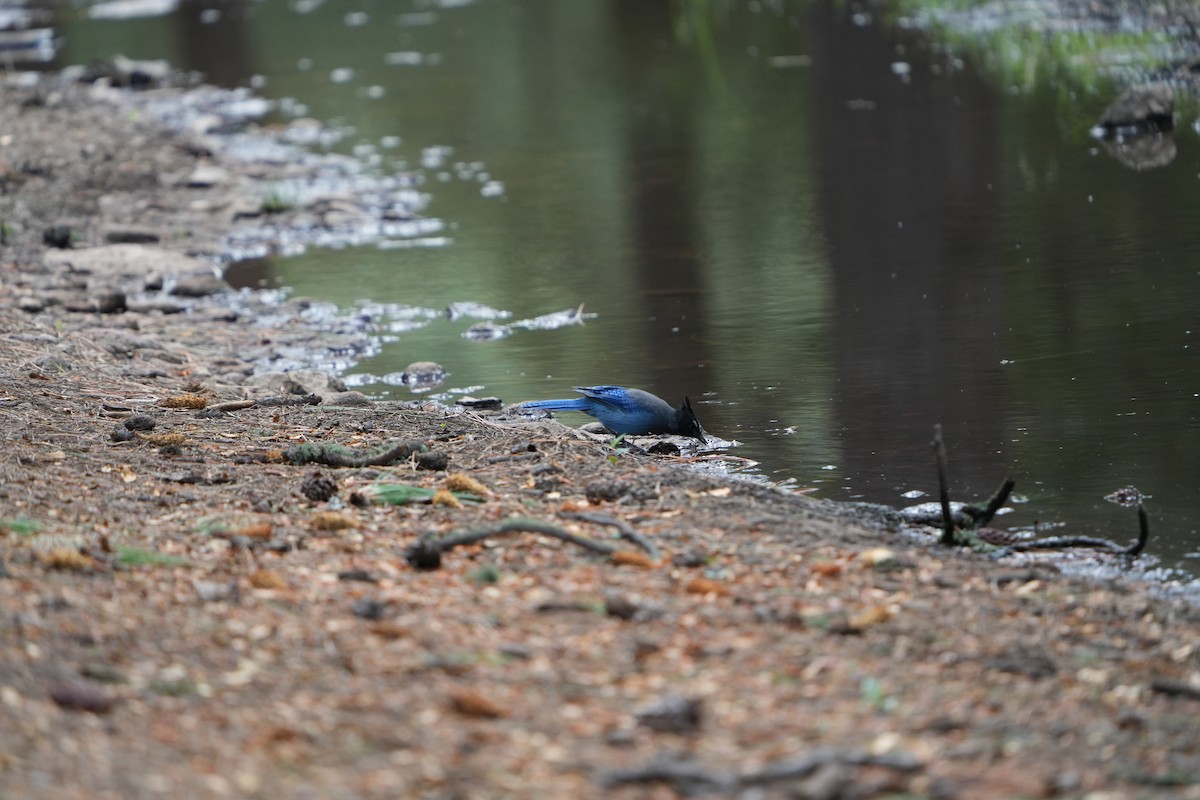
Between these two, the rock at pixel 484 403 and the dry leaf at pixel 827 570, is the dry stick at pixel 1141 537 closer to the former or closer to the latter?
the dry leaf at pixel 827 570

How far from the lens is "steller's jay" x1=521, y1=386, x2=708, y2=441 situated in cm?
639

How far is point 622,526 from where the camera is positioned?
472 centimetres

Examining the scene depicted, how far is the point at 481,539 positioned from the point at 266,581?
2.34 ft

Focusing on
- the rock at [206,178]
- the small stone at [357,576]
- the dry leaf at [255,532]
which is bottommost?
the rock at [206,178]

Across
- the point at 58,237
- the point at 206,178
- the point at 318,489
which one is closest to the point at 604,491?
the point at 318,489

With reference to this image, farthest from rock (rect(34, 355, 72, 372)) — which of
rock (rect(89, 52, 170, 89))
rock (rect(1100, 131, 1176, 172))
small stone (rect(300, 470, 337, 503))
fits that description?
rock (rect(89, 52, 170, 89))

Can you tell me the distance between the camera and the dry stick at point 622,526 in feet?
14.9

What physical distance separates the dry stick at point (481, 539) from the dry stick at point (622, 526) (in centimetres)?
9

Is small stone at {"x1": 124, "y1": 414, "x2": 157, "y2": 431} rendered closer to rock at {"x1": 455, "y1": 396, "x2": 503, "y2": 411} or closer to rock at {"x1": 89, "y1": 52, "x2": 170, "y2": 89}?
rock at {"x1": 455, "y1": 396, "x2": 503, "y2": 411}

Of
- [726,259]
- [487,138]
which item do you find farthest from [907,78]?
[726,259]

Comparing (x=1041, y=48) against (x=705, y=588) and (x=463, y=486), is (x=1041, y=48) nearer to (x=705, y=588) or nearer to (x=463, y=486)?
(x=463, y=486)

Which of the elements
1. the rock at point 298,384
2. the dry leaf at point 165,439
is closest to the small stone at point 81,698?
the dry leaf at point 165,439

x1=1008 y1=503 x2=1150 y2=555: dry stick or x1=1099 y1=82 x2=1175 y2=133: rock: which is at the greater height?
x1=1099 y1=82 x2=1175 y2=133: rock

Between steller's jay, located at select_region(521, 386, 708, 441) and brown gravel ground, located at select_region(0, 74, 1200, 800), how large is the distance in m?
0.53
